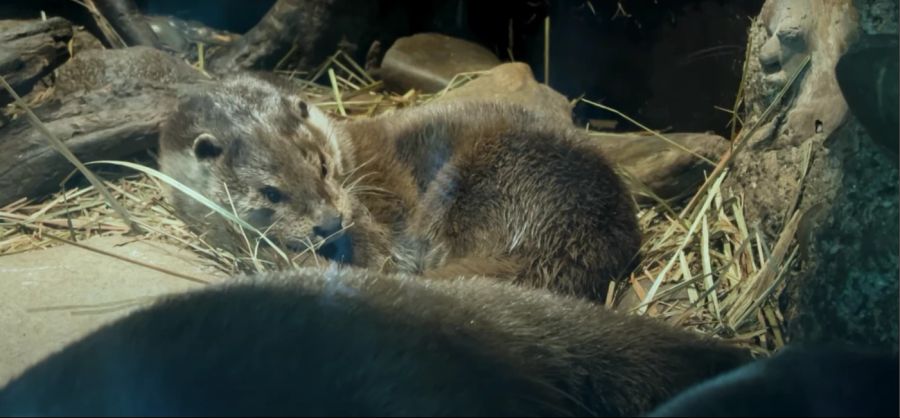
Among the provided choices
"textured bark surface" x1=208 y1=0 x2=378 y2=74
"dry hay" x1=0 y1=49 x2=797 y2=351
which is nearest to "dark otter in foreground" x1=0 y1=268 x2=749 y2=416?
"dry hay" x1=0 y1=49 x2=797 y2=351

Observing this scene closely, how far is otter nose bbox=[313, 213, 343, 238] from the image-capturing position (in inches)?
172

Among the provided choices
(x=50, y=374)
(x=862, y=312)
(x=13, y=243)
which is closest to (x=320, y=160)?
(x=13, y=243)

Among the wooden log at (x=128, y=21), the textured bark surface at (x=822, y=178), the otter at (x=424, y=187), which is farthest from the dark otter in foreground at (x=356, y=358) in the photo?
the wooden log at (x=128, y=21)

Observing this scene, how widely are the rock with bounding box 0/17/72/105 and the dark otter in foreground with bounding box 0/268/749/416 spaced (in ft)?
9.85

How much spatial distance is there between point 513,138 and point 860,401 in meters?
2.74

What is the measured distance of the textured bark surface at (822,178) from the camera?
295cm

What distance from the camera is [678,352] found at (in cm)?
275

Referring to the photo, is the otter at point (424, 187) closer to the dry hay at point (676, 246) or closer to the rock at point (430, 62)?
the dry hay at point (676, 246)

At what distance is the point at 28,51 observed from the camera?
499 cm

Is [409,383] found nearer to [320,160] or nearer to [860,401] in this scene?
[860,401]

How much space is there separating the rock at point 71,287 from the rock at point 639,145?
209cm

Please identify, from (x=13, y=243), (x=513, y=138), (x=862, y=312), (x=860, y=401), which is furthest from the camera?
(x=513, y=138)

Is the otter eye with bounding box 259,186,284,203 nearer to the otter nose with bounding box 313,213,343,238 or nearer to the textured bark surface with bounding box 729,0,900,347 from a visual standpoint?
the otter nose with bounding box 313,213,343,238

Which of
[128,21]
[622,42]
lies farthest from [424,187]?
[128,21]
